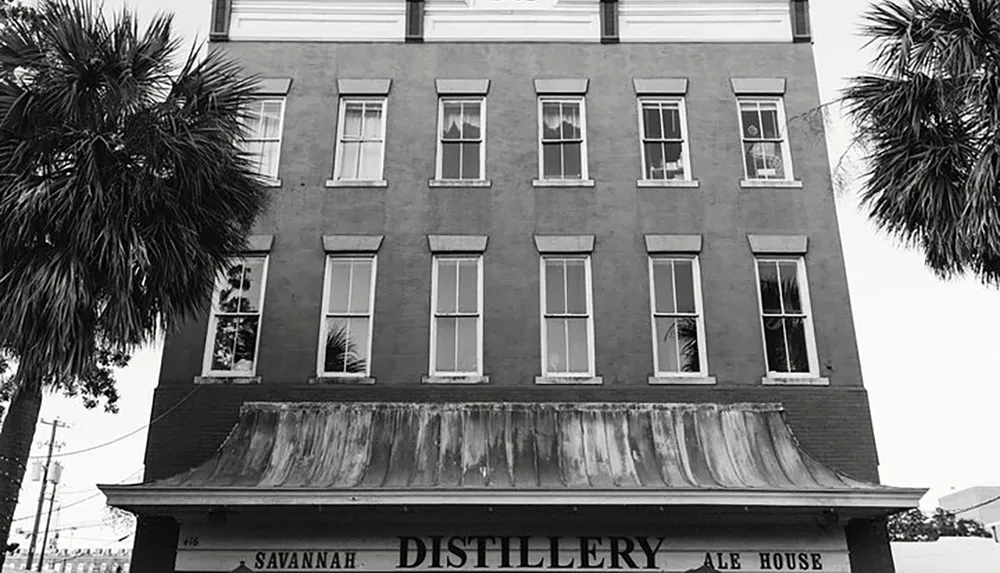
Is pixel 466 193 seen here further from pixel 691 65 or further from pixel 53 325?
pixel 53 325

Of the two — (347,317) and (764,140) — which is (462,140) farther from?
(764,140)

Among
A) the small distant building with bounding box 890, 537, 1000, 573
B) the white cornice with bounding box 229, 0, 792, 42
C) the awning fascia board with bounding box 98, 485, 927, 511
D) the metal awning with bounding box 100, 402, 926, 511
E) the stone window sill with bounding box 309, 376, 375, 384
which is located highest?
the white cornice with bounding box 229, 0, 792, 42

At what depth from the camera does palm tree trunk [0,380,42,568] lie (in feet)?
33.1

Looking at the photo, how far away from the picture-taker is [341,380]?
13.3 m

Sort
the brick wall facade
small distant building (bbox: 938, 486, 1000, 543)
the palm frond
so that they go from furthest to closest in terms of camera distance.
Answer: small distant building (bbox: 938, 486, 1000, 543) < the brick wall facade < the palm frond

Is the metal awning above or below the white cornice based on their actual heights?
below

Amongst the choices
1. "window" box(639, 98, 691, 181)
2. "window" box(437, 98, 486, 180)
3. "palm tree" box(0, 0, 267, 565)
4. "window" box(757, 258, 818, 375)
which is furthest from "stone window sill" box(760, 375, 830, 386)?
"palm tree" box(0, 0, 267, 565)

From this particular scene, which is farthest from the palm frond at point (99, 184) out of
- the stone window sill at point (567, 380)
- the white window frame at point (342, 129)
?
the stone window sill at point (567, 380)

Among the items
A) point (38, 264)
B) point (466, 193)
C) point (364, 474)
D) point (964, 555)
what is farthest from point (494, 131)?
point (964, 555)

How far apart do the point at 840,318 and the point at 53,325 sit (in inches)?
435

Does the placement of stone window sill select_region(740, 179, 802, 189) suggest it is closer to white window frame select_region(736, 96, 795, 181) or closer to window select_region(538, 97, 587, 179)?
white window frame select_region(736, 96, 795, 181)

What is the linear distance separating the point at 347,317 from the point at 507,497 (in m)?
4.30

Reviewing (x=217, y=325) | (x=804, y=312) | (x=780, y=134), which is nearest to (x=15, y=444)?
(x=217, y=325)

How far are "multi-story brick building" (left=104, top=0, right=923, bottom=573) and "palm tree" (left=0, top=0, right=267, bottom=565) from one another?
2.15 metres
